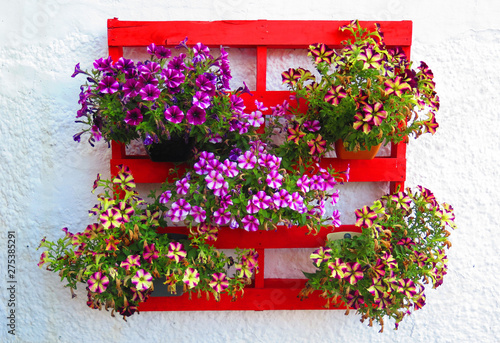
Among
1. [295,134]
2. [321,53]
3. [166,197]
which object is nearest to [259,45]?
[321,53]

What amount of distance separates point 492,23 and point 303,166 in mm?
1153

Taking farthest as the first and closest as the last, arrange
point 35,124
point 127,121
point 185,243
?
1. point 35,124
2. point 185,243
3. point 127,121

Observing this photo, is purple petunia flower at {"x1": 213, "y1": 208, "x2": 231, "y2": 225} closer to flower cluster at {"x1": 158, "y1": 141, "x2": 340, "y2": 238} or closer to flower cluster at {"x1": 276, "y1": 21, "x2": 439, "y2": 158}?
flower cluster at {"x1": 158, "y1": 141, "x2": 340, "y2": 238}

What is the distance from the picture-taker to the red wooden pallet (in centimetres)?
185

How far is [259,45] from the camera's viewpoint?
187 cm

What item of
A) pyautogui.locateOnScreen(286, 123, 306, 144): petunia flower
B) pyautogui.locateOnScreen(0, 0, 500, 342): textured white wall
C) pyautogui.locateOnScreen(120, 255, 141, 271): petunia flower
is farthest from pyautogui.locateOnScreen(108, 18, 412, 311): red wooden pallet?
pyautogui.locateOnScreen(120, 255, 141, 271): petunia flower

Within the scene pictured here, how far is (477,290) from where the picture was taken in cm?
205

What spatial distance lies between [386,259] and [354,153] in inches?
17.7

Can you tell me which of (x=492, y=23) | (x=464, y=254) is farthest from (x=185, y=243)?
(x=492, y=23)

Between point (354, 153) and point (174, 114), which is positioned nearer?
point (174, 114)

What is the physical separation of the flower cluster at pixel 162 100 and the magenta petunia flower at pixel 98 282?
54 centimetres

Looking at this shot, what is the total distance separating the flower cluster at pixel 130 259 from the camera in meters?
1.63

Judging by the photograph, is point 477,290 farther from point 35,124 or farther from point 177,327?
point 35,124

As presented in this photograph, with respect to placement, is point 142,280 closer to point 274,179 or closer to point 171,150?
point 171,150
